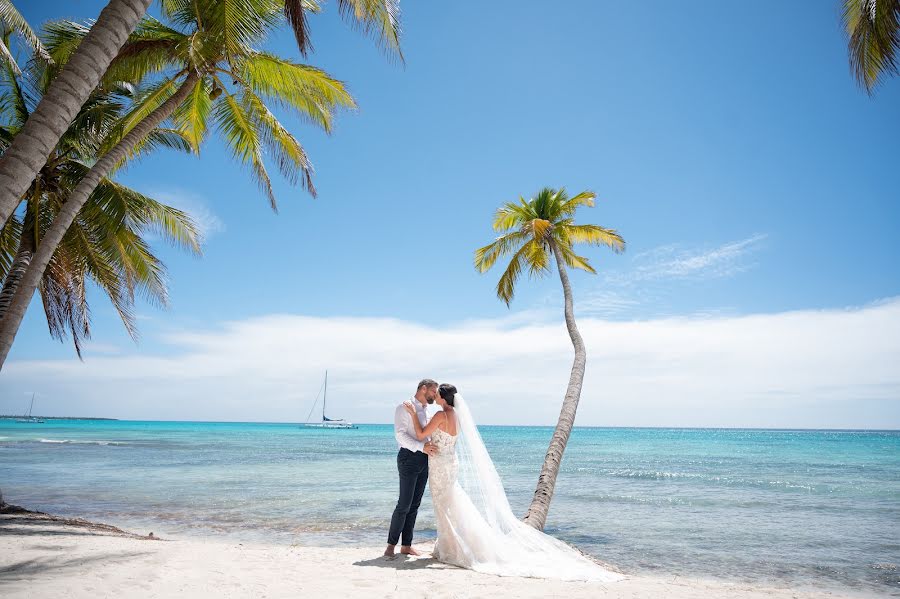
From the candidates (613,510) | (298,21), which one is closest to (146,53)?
(298,21)

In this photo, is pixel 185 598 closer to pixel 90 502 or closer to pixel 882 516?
pixel 90 502

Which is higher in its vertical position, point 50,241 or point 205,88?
point 205,88

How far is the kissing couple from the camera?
6496 millimetres

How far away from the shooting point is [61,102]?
4.09 meters

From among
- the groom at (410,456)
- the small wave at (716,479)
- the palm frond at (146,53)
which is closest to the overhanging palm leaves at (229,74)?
the palm frond at (146,53)

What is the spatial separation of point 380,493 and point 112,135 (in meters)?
13.1

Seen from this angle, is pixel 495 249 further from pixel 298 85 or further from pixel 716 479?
pixel 716 479

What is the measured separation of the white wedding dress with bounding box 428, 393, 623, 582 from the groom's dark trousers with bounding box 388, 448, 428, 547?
0.14 metres

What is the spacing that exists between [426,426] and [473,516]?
4.18 feet

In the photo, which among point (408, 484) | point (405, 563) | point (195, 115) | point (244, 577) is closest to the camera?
point (244, 577)

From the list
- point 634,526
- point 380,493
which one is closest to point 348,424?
point 380,493

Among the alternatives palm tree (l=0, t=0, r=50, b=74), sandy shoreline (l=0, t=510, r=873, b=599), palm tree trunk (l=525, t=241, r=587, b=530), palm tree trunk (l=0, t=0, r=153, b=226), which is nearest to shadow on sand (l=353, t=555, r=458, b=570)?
sandy shoreline (l=0, t=510, r=873, b=599)

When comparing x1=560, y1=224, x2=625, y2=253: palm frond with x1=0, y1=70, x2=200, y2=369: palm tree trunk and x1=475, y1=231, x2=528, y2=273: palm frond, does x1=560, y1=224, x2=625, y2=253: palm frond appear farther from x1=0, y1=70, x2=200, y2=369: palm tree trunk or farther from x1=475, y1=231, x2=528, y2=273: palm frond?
x1=0, y1=70, x2=200, y2=369: palm tree trunk

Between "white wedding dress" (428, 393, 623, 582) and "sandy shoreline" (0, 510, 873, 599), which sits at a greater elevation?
"white wedding dress" (428, 393, 623, 582)
